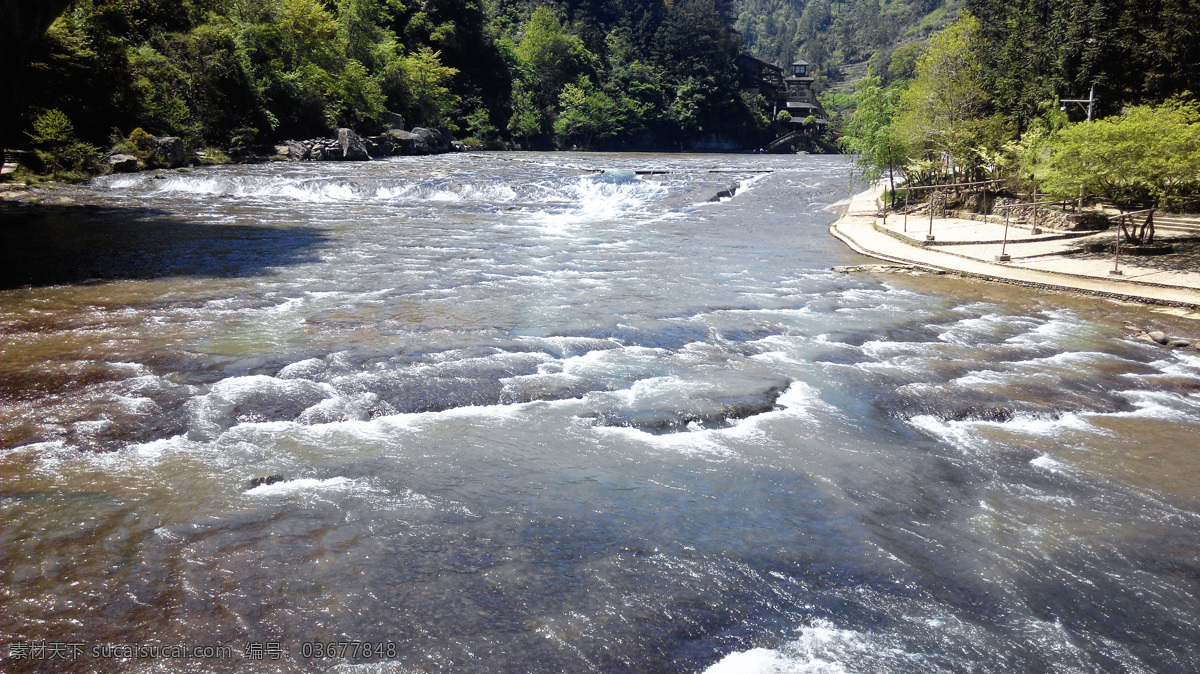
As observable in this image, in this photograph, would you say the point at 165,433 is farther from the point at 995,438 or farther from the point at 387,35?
the point at 387,35

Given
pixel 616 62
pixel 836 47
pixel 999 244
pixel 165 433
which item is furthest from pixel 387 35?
pixel 836 47

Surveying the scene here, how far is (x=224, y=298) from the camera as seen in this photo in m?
13.2

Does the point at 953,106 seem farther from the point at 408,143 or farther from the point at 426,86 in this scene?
the point at 426,86

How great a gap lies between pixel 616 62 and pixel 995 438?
9969cm

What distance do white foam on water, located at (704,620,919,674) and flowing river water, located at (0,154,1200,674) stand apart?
25mm

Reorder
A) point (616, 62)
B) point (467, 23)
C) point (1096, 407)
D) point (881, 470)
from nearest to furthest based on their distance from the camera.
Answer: point (881, 470) → point (1096, 407) → point (467, 23) → point (616, 62)

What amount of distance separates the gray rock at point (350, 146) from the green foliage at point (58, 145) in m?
15.3

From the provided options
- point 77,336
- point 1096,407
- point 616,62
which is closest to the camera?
point 1096,407

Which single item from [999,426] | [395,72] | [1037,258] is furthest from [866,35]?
[999,426]

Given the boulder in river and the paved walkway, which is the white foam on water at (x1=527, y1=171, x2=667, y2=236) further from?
the boulder in river

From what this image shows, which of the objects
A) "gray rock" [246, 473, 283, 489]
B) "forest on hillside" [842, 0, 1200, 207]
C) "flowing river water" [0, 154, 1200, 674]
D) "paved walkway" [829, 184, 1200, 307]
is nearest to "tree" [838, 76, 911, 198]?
"forest on hillside" [842, 0, 1200, 207]

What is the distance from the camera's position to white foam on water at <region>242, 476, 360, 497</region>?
645 cm

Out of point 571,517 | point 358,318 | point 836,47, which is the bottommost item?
point 571,517

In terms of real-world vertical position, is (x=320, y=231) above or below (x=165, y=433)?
above
